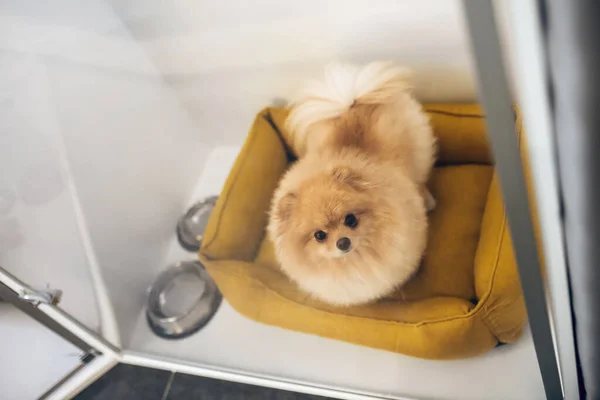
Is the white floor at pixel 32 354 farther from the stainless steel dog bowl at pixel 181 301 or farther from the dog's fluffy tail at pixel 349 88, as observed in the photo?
the dog's fluffy tail at pixel 349 88

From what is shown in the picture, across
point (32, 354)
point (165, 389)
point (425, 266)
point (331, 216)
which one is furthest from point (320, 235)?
point (32, 354)

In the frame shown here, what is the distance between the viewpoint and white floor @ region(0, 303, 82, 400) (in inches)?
60.3

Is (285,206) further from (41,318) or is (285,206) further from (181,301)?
(41,318)

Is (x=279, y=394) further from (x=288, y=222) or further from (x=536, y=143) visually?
(x=536, y=143)

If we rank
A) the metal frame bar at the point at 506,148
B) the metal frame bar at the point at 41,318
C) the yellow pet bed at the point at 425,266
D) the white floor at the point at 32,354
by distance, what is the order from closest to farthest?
the metal frame bar at the point at 506,148
the yellow pet bed at the point at 425,266
the metal frame bar at the point at 41,318
the white floor at the point at 32,354

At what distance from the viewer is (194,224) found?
5.82ft

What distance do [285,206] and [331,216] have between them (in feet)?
0.43

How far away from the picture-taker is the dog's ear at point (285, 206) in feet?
3.79

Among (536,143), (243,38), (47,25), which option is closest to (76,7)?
(47,25)

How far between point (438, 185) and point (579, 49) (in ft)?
3.35

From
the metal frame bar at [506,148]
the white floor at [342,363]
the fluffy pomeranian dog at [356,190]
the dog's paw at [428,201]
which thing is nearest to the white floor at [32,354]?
the white floor at [342,363]

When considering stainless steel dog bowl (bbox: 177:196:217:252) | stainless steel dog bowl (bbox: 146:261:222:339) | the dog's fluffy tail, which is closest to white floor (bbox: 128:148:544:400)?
stainless steel dog bowl (bbox: 146:261:222:339)

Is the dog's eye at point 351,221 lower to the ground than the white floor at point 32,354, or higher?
higher

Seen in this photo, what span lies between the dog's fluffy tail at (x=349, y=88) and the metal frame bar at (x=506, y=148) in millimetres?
776
